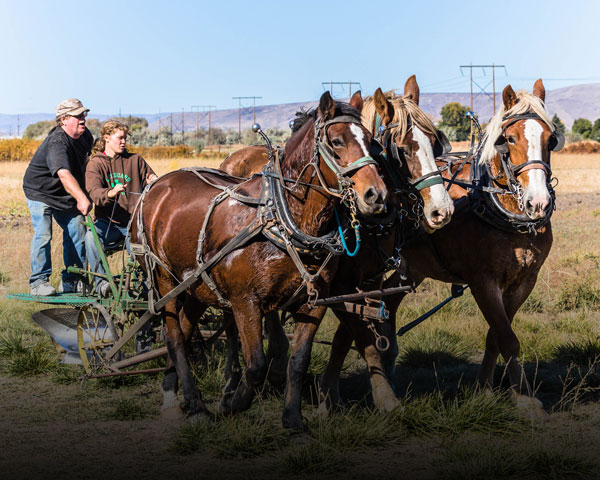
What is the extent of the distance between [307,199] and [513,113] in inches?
76.5

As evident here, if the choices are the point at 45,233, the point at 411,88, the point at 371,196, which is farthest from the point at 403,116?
the point at 45,233

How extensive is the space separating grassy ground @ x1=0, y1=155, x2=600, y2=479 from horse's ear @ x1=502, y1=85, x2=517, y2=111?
6.77 feet

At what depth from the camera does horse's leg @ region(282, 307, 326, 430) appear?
5.19 meters

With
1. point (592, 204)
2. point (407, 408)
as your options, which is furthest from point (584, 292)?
point (592, 204)

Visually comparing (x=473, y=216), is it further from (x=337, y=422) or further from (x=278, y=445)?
(x=278, y=445)

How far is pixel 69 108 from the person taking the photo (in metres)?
7.51

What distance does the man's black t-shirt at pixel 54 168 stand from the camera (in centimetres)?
731

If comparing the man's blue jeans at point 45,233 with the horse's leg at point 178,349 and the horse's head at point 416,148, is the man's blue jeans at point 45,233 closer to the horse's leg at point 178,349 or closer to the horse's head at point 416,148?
the horse's leg at point 178,349

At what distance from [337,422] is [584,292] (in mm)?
5774

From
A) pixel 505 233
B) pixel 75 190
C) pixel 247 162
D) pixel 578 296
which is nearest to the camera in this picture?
pixel 505 233

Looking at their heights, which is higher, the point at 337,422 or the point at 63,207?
the point at 63,207

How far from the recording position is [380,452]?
5059 mm

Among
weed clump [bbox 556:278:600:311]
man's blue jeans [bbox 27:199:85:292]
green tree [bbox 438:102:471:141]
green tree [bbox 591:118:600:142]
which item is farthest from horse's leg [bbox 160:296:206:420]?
green tree [bbox 591:118:600:142]

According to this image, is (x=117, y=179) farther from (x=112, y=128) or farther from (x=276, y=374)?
(x=276, y=374)
